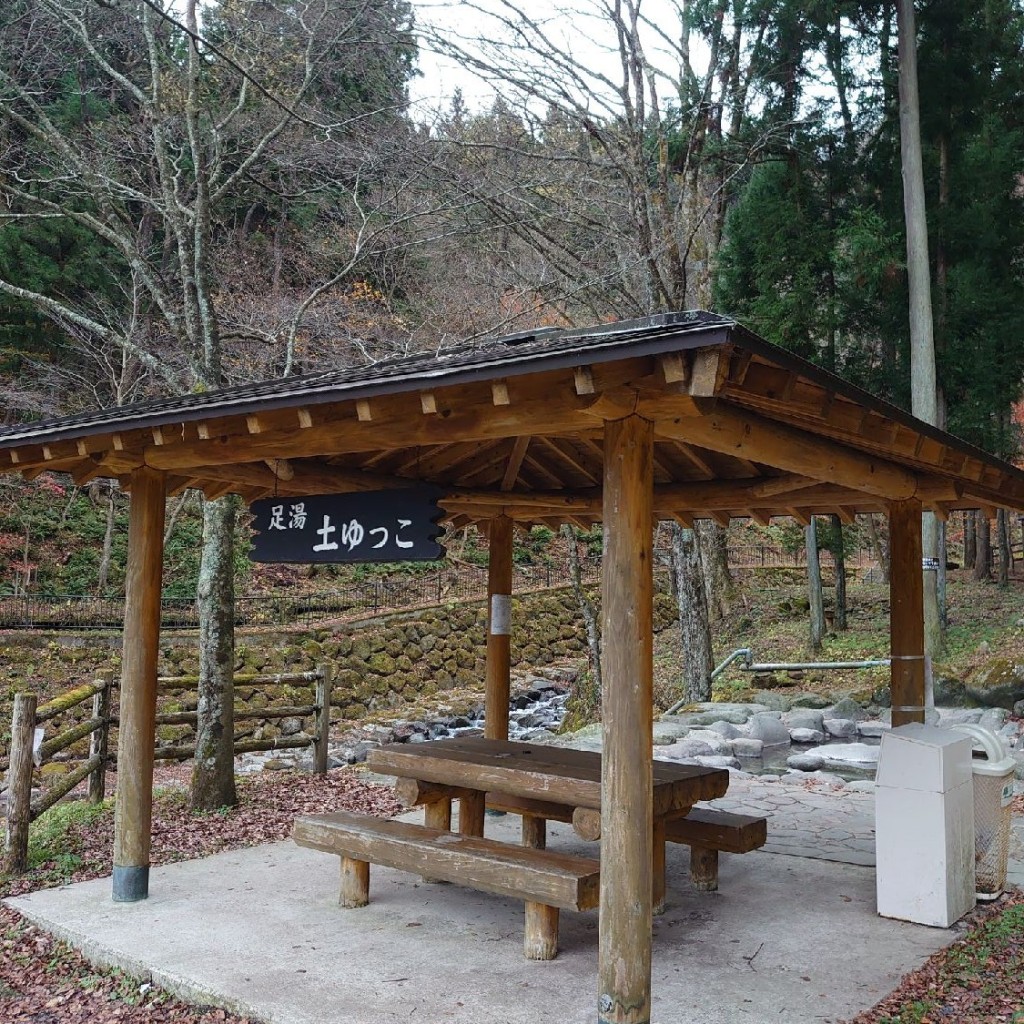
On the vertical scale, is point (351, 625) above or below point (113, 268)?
below

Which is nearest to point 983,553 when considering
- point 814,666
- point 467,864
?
point 814,666

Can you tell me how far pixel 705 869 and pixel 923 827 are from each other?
1.30m

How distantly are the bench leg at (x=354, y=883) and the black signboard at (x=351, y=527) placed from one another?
169 cm

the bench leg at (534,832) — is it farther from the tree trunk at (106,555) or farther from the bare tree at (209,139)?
the tree trunk at (106,555)

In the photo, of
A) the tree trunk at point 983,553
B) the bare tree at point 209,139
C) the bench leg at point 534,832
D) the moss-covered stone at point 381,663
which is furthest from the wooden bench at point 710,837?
the tree trunk at point 983,553

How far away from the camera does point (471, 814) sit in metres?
5.71

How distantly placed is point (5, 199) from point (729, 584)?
1632 centimetres

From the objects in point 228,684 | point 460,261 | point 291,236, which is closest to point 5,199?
point 291,236

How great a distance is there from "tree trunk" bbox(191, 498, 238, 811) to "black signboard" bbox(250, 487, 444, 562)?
2496 millimetres

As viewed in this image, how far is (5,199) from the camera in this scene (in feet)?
40.7

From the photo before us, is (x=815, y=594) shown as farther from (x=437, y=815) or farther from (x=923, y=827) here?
(x=437, y=815)

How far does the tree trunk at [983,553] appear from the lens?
67.2 feet

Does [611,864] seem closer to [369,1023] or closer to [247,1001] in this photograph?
[369,1023]

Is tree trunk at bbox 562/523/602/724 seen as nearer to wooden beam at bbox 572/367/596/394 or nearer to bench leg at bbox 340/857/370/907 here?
bench leg at bbox 340/857/370/907
